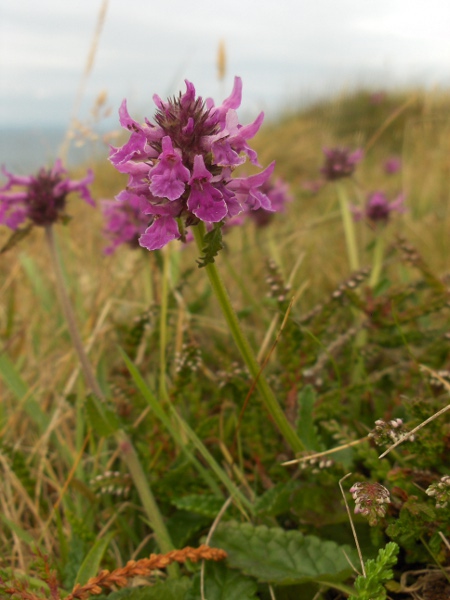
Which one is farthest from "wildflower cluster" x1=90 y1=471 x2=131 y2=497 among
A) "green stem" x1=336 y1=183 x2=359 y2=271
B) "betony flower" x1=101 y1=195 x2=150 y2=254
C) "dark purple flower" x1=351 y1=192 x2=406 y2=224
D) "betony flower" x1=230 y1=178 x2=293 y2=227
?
"dark purple flower" x1=351 y1=192 x2=406 y2=224

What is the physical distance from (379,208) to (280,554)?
215 centimetres

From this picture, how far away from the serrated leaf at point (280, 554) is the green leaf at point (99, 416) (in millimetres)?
428

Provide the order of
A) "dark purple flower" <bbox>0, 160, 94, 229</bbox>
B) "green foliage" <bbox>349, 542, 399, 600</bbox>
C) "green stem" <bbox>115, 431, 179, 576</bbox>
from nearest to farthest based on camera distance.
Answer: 1. "green foliage" <bbox>349, 542, 399, 600</bbox>
2. "green stem" <bbox>115, 431, 179, 576</bbox>
3. "dark purple flower" <bbox>0, 160, 94, 229</bbox>

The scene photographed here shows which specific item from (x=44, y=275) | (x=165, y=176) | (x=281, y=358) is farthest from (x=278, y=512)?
(x=44, y=275)

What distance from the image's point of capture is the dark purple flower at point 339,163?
122 inches

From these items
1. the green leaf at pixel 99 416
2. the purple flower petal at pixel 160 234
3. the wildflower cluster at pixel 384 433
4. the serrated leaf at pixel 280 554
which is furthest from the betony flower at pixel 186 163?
the serrated leaf at pixel 280 554

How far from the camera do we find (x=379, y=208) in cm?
313

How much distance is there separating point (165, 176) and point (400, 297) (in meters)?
1.11

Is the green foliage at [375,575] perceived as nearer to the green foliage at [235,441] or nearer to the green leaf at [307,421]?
the green foliage at [235,441]

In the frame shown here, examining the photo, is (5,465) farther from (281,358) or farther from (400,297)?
(400,297)

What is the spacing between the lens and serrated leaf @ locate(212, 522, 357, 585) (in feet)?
4.44

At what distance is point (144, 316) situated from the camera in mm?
2047

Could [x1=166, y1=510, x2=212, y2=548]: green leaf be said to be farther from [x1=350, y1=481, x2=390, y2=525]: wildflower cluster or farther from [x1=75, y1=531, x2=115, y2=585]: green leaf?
A: [x1=350, y1=481, x2=390, y2=525]: wildflower cluster

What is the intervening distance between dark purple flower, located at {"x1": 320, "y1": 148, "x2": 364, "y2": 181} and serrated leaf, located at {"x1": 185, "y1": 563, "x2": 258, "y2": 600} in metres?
2.19
